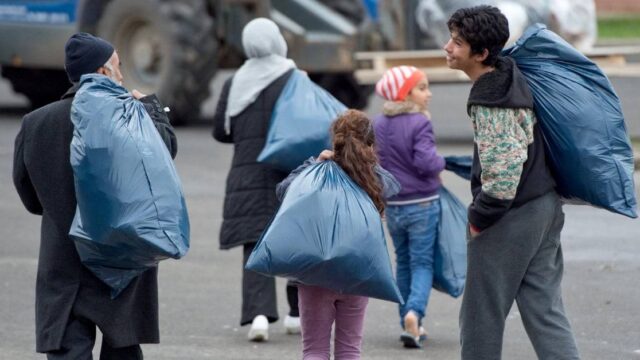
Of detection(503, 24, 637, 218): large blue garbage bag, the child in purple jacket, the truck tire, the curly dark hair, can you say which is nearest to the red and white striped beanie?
the child in purple jacket

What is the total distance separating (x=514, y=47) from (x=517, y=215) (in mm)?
608

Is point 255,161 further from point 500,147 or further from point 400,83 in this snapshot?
point 500,147

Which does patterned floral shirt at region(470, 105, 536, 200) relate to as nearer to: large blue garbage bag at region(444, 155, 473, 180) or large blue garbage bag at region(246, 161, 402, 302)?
large blue garbage bag at region(246, 161, 402, 302)

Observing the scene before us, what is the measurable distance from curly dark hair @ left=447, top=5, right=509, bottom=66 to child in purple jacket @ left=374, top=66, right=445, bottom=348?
6.56 feet

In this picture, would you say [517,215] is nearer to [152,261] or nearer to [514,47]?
[514,47]

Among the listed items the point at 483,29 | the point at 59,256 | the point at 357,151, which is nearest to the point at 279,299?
the point at 357,151

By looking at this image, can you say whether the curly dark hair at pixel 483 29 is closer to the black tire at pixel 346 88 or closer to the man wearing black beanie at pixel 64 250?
the man wearing black beanie at pixel 64 250

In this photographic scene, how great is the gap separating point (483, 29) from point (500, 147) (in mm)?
418

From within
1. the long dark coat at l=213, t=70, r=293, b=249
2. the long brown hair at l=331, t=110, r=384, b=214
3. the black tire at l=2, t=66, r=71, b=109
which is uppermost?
the long brown hair at l=331, t=110, r=384, b=214

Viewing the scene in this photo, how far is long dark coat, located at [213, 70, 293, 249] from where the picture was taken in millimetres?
7555

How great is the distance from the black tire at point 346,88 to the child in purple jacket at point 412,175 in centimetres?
927

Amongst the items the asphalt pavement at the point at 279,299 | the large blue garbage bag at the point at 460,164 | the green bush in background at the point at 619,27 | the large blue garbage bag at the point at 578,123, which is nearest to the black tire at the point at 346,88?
the asphalt pavement at the point at 279,299

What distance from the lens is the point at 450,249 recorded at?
24.4 feet

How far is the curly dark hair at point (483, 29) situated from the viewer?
527 centimetres
